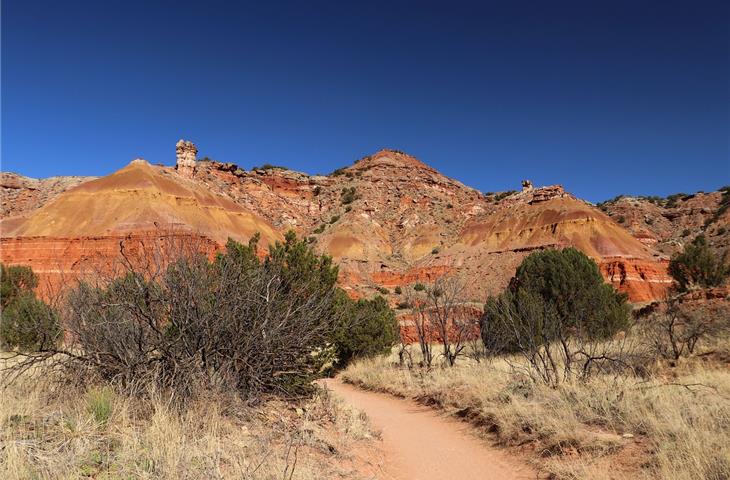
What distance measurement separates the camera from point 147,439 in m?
4.47

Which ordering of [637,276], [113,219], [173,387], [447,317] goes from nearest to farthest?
[173,387] < [447,317] < [113,219] < [637,276]

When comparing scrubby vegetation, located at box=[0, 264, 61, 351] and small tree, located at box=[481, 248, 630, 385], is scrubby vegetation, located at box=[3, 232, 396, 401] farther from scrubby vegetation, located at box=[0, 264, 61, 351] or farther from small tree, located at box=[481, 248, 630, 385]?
small tree, located at box=[481, 248, 630, 385]

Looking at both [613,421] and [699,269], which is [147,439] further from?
[699,269]

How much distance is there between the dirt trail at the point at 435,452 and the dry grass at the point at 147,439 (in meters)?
0.94

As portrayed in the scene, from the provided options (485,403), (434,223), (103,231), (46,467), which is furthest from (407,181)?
(46,467)

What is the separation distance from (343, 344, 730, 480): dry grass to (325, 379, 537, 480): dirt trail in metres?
0.40

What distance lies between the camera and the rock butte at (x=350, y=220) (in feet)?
155

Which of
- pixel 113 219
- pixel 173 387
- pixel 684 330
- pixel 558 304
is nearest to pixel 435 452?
pixel 173 387

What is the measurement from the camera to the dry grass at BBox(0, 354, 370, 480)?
12.2 ft

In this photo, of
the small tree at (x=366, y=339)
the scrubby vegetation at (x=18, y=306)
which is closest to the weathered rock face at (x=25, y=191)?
the scrubby vegetation at (x=18, y=306)

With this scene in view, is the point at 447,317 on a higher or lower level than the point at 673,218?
lower

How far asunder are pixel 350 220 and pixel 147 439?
6581 cm

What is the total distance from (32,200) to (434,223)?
64972 millimetres

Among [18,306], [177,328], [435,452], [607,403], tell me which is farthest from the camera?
[18,306]
